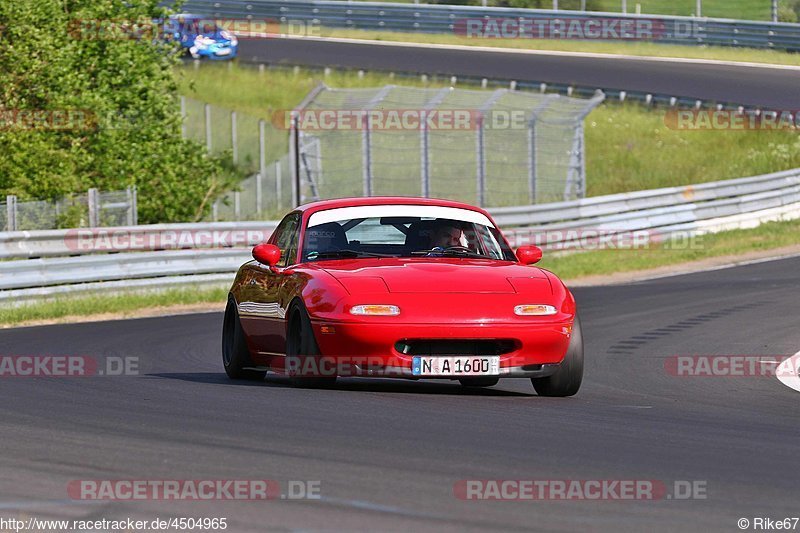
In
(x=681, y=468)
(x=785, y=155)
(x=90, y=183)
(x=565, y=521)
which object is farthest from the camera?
(x=785, y=155)

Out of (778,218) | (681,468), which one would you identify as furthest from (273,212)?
(681,468)

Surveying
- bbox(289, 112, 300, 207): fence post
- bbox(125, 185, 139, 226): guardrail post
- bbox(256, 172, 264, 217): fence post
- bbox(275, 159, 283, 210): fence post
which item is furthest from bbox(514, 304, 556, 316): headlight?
bbox(275, 159, 283, 210): fence post

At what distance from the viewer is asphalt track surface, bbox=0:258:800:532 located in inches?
228

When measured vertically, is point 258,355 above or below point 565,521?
below

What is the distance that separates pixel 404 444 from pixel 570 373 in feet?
9.36

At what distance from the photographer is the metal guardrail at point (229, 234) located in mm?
20594

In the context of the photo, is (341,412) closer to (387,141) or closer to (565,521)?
(565,521)

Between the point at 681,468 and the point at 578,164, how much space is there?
23828 mm

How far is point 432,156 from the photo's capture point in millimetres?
38188
